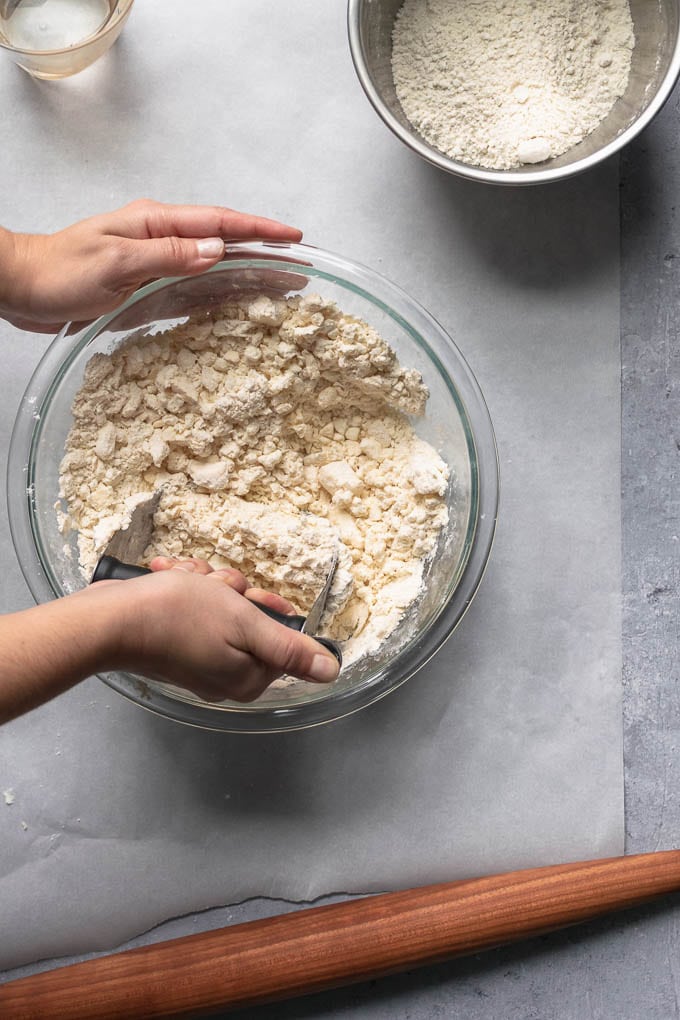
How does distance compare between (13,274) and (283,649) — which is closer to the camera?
(283,649)

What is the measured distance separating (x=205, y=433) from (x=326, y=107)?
1.54ft

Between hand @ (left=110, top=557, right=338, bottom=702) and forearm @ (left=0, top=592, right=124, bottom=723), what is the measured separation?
2 cm

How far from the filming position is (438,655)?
3.39ft

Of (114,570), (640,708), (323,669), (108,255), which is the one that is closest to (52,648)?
(114,570)

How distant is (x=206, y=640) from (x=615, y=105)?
790mm

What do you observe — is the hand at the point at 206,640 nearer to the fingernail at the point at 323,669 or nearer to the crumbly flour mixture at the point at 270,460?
the fingernail at the point at 323,669

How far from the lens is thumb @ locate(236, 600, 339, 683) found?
2.54 ft

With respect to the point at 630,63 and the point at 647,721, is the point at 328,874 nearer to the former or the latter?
the point at 647,721

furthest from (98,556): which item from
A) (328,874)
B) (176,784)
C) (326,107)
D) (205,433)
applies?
(326,107)

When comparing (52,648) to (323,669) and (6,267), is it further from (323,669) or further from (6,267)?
(6,267)

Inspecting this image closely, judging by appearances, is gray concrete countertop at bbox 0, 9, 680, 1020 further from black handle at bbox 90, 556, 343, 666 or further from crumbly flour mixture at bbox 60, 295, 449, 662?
black handle at bbox 90, 556, 343, 666

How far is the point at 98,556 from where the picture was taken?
89cm

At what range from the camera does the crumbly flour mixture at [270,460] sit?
2.95 ft

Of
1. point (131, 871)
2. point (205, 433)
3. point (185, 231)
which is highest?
point (185, 231)
